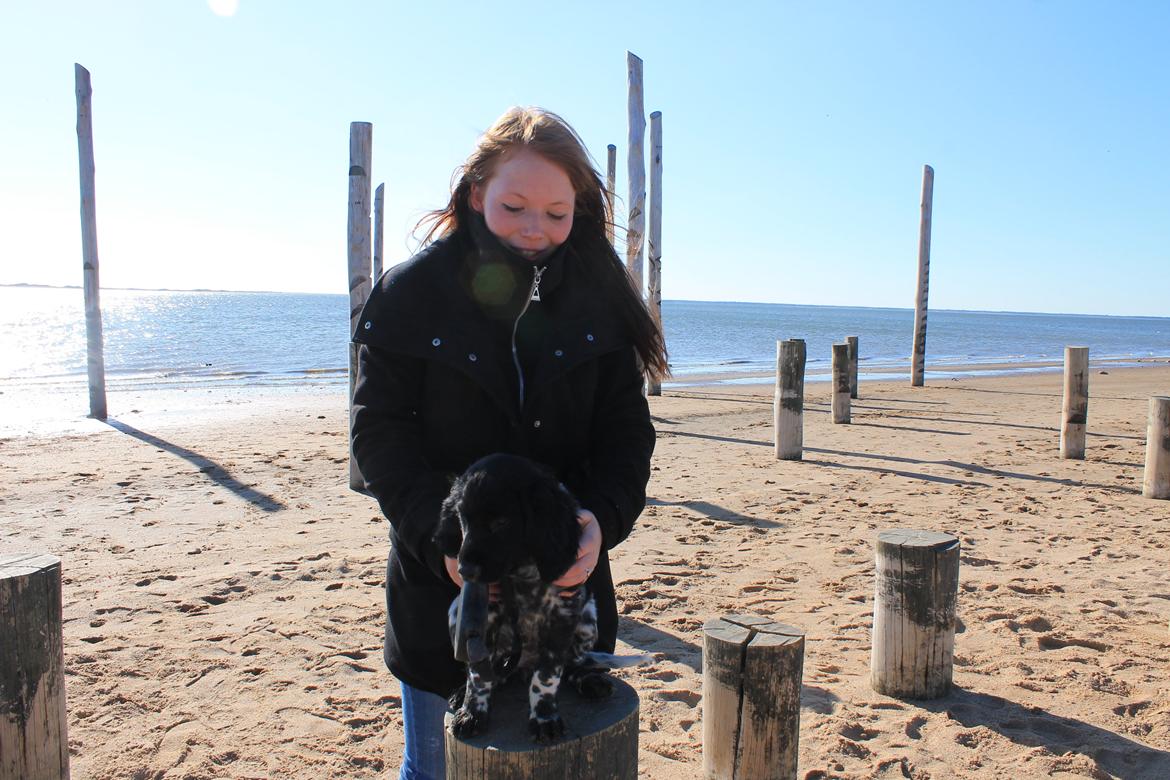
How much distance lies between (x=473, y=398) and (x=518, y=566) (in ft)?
1.39

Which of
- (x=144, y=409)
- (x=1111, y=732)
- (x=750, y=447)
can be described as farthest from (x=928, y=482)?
(x=144, y=409)

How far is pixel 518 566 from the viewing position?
1.52m

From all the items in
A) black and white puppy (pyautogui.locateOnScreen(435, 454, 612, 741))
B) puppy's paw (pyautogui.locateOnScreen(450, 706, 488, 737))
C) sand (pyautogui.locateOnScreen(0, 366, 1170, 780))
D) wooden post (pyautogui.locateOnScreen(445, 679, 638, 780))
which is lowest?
sand (pyautogui.locateOnScreen(0, 366, 1170, 780))

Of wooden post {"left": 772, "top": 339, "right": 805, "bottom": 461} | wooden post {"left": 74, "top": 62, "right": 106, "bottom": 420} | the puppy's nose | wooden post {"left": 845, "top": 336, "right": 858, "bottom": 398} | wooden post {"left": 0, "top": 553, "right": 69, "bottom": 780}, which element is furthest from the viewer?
wooden post {"left": 845, "top": 336, "right": 858, "bottom": 398}

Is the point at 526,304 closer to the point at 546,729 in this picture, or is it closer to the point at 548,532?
the point at 548,532

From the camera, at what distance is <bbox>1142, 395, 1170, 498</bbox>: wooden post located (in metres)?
7.58

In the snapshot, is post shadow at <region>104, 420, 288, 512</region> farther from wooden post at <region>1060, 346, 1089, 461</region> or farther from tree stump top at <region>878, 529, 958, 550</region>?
wooden post at <region>1060, 346, 1089, 461</region>

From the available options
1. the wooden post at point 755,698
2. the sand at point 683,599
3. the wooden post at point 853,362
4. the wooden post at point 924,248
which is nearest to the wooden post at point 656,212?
the wooden post at point 853,362

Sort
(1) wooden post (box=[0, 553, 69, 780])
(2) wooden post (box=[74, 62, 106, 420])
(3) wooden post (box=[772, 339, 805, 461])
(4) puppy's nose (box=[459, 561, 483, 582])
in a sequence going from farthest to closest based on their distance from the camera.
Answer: (2) wooden post (box=[74, 62, 106, 420]) < (3) wooden post (box=[772, 339, 805, 461]) < (1) wooden post (box=[0, 553, 69, 780]) < (4) puppy's nose (box=[459, 561, 483, 582])

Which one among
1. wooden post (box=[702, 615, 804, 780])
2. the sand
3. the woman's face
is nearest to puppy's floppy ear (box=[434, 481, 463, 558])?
the woman's face

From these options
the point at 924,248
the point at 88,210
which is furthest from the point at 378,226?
the point at 924,248

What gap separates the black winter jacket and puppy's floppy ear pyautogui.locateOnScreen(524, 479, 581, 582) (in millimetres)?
176

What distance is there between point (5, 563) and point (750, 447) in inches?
348

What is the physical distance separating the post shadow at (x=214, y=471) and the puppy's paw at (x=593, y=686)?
632 centimetres
